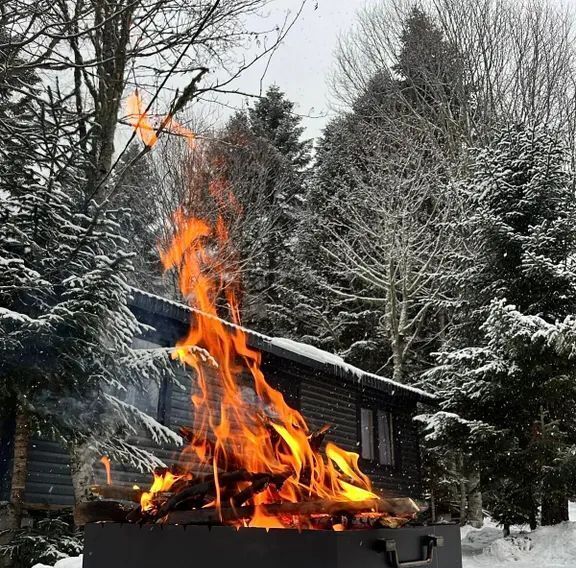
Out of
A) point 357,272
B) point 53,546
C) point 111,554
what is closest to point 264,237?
point 357,272

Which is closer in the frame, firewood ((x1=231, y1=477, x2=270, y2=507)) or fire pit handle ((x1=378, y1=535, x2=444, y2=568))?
fire pit handle ((x1=378, y1=535, x2=444, y2=568))

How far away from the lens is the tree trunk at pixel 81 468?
25.4 ft

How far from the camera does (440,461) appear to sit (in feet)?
65.6

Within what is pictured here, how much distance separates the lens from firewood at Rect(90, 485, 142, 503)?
13.0ft

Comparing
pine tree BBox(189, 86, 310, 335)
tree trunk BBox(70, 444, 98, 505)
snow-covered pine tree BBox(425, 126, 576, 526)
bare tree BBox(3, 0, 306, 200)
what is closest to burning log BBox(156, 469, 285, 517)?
bare tree BBox(3, 0, 306, 200)

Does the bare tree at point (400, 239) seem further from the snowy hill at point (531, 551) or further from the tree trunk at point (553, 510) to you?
the snowy hill at point (531, 551)

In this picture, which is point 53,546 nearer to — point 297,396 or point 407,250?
point 297,396

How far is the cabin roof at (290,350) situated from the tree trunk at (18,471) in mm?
2521

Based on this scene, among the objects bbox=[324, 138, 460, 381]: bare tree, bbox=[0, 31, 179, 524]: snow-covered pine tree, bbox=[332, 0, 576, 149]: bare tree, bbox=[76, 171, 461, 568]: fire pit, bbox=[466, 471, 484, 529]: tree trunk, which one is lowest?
bbox=[466, 471, 484, 529]: tree trunk

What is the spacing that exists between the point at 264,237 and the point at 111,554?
21566 mm

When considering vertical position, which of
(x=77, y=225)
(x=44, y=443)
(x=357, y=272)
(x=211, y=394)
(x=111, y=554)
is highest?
(x=357, y=272)

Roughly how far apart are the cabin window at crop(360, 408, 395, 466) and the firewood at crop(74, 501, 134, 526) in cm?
1374

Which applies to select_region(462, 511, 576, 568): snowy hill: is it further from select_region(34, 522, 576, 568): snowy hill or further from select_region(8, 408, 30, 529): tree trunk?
select_region(8, 408, 30, 529): tree trunk

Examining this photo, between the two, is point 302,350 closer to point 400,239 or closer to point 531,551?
point 531,551
